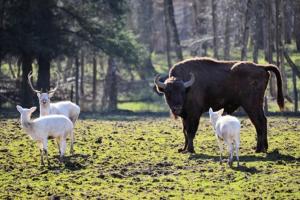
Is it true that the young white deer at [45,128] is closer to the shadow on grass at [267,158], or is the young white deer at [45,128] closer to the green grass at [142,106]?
the shadow on grass at [267,158]

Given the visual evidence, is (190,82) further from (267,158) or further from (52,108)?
(52,108)

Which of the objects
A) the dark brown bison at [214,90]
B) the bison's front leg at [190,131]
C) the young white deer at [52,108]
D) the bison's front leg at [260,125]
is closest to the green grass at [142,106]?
the young white deer at [52,108]

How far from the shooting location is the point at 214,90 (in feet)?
62.5

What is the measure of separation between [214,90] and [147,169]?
4081 mm

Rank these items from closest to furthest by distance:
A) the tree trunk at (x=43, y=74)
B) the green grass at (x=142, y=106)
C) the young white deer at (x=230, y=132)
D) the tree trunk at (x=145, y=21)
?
the young white deer at (x=230, y=132) → the tree trunk at (x=43, y=74) → the green grass at (x=142, y=106) → the tree trunk at (x=145, y=21)

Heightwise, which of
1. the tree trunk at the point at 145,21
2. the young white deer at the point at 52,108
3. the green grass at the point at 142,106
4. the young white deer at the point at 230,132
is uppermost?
the tree trunk at the point at 145,21

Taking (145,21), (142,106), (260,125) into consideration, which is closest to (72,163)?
(260,125)

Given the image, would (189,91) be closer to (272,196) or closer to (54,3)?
(272,196)

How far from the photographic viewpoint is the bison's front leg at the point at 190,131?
1825 cm

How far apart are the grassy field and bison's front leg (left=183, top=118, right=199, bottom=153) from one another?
0.34 m

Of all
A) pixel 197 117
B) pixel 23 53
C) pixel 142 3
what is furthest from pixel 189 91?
pixel 142 3

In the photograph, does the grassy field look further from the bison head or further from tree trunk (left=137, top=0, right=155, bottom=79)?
tree trunk (left=137, top=0, right=155, bottom=79)

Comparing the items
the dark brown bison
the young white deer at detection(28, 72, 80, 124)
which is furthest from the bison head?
the young white deer at detection(28, 72, 80, 124)

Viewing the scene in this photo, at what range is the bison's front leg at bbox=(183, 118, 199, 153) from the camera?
59.9ft
